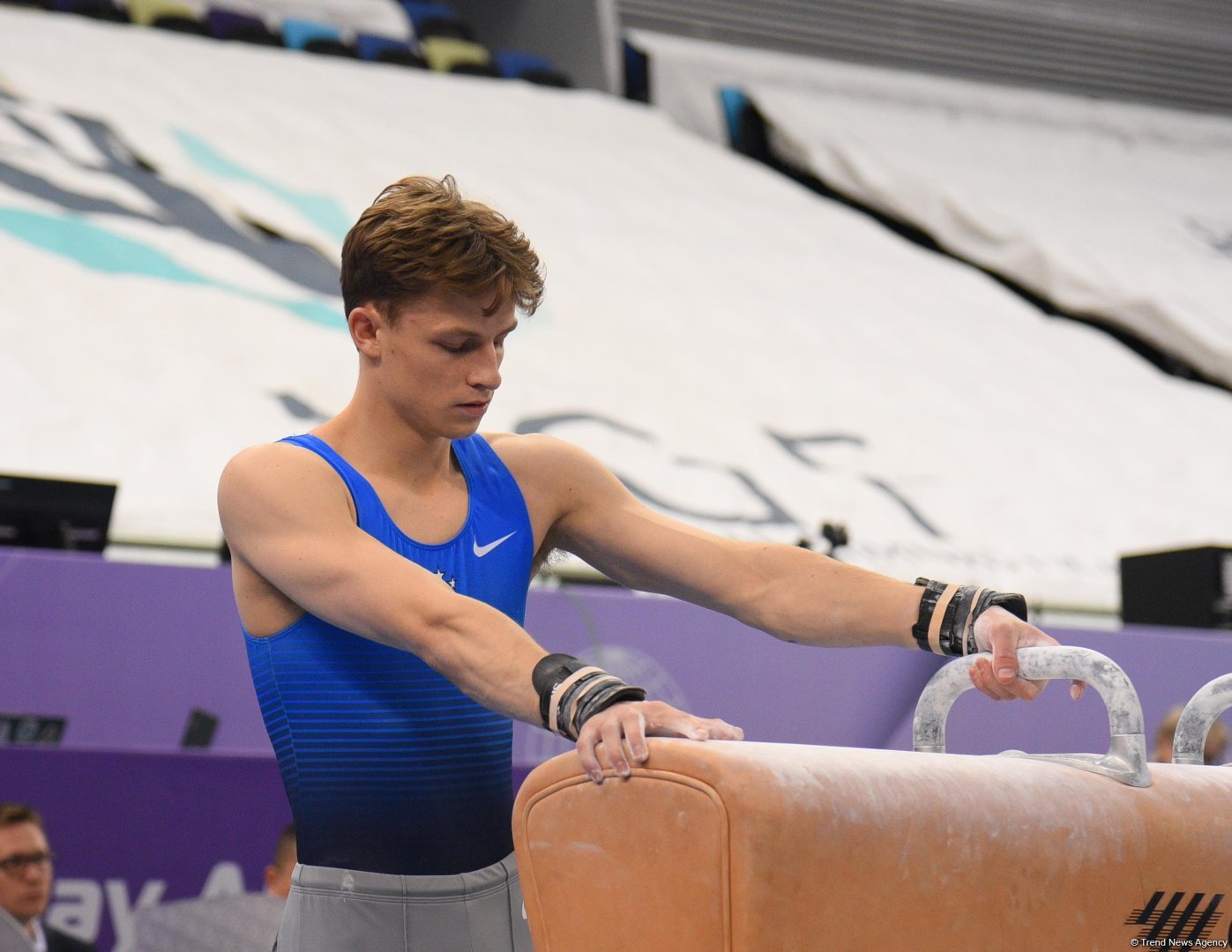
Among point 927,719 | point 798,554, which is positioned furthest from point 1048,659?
point 798,554

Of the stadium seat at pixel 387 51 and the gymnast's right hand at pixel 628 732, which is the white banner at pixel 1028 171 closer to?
the stadium seat at pixel 387 51

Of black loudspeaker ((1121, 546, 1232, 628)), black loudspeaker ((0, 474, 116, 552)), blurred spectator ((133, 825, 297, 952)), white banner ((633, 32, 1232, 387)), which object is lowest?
white banner ((633, 32, 1232, 387))

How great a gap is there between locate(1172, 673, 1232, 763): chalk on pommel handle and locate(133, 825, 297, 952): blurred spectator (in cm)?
260

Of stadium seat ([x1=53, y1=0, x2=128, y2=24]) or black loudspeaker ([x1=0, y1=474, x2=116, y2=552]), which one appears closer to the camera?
black loudspeaker ([x1=0, y1=474, x2=116, y2=552])

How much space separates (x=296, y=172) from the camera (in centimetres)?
881

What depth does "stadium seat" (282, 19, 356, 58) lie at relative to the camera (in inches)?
438

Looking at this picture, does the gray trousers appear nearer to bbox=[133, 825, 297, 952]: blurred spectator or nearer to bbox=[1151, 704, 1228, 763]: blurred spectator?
bbox=[133, 825, 297, 952]: blurred spectator

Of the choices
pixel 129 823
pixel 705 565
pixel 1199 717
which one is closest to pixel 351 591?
pixel 705 565

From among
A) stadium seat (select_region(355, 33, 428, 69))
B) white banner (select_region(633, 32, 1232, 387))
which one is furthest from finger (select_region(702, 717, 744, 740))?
stadium seat (select_region(355, 33, 428, 69))

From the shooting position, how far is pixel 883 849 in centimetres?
148

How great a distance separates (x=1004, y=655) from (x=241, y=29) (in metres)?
10.4

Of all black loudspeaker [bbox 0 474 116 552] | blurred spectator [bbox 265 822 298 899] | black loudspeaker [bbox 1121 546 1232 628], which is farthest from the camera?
black loudspeaker [bbox 1121 546 1232 628]

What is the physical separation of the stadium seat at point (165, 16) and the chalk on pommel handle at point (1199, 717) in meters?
10.2

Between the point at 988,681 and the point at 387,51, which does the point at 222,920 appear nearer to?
the point at 988,681
